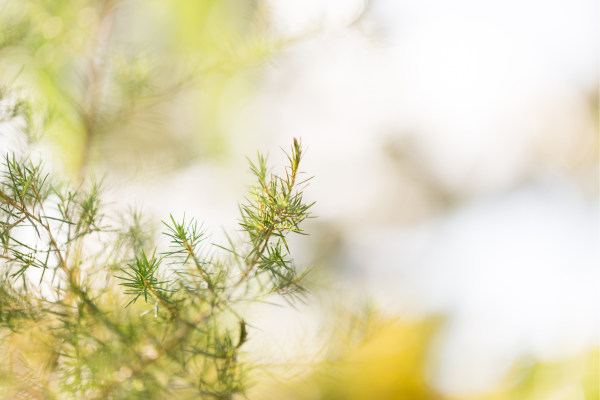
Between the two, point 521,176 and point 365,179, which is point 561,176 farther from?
point 365,179

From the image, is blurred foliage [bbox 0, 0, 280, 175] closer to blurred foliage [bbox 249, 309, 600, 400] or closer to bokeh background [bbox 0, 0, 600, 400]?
bokeh background [bbox 0, 0, 600, 400]

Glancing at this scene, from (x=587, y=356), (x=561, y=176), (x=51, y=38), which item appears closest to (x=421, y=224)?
(x=561, y=176)

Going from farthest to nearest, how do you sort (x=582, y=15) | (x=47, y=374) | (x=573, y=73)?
(x=573, y=73) < (x=582, y=15) < (x=47, y=374)

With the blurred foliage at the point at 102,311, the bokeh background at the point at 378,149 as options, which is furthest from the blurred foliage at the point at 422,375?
the blurred foliage at the point at 102,311

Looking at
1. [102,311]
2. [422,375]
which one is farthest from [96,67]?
[422,375]

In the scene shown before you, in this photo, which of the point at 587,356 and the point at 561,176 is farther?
the point at 561,176

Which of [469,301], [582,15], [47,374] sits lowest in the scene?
→ [47,374]

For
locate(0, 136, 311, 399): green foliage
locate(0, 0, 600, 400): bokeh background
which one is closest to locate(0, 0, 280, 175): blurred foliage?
→ locate(0, 0, 600, 400): bokeh background

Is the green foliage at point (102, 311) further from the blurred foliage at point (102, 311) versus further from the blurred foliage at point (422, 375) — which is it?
the blurred foliage at point (422, 375)

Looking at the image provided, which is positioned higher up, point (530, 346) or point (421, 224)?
point (421, 224)
